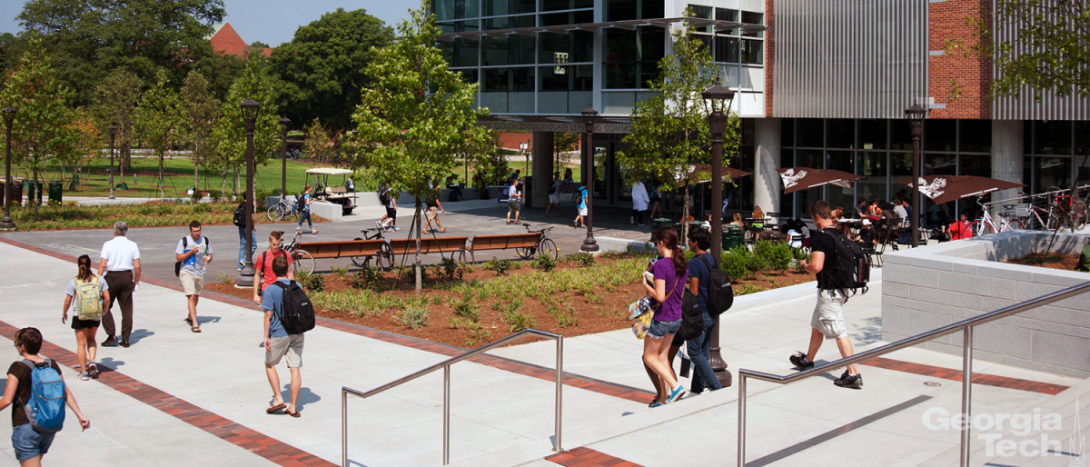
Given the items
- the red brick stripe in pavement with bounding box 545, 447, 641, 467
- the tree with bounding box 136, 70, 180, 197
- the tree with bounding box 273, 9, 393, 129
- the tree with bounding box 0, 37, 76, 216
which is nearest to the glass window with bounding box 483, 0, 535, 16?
the tree with bounding box 0, 37, 76, 216

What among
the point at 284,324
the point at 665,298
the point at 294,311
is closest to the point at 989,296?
the point at 665,298

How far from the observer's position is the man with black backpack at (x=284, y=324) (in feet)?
26.7

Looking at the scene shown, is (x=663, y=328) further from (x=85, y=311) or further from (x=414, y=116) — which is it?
(x=414, y=116)

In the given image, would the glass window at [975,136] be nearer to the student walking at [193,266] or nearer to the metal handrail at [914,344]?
the student walking at [193,266]

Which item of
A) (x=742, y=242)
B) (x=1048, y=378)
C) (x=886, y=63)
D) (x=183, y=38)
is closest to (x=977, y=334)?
(x=1048, y=378)

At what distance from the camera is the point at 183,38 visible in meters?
71.0

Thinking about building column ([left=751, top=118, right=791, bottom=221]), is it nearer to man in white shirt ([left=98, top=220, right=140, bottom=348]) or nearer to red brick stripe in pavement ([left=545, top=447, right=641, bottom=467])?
man in white shirt ([left=98, top=220, right=140, bottom=348])

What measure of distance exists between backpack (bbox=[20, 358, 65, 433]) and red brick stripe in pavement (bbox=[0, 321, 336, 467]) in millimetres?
1640

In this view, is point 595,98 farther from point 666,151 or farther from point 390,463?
point 390,463

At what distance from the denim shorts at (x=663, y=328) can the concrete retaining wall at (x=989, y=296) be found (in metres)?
2.55

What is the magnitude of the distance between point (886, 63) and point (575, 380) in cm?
2024

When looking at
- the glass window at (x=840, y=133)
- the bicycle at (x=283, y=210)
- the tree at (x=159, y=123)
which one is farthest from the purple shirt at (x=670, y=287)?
the tree at (x=159, y=123)

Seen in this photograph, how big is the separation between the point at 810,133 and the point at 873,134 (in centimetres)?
225

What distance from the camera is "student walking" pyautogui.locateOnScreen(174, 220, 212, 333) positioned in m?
12.2
